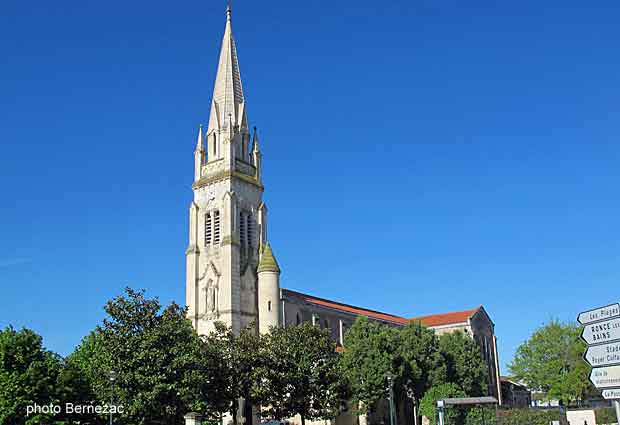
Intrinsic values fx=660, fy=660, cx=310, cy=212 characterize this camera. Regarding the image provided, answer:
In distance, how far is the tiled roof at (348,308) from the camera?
73.4 metres

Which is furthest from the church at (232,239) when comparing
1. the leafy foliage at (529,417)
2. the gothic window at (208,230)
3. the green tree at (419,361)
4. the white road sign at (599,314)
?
the white road sign at (599,314)

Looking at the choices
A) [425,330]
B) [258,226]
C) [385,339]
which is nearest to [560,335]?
[425,330]

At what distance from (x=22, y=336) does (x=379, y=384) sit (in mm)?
29133

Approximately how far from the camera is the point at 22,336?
4281cm

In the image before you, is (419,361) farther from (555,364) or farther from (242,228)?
(555,364)

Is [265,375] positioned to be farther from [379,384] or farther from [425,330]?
[425,330]

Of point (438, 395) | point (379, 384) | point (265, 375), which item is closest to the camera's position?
point (265, 375)

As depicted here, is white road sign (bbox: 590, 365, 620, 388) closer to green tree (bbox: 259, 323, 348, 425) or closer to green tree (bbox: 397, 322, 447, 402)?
green tree (bbox: 259, 323, 348, 425)

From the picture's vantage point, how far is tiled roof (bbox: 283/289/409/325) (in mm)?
73438

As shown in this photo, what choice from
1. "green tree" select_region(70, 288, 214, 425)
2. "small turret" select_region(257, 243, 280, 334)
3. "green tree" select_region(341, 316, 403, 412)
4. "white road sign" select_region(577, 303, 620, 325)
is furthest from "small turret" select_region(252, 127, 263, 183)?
"white road sign" select_region(577, 303, 620, 325)

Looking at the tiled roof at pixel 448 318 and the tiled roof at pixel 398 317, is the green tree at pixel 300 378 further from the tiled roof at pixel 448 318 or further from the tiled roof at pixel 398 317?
the tiled roof at pixel 448 318

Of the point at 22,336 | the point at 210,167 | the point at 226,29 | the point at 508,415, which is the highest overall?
the point at 226,29

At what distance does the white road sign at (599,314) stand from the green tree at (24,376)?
36.5 m

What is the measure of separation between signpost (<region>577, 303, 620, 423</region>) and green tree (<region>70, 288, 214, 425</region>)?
108 ft
